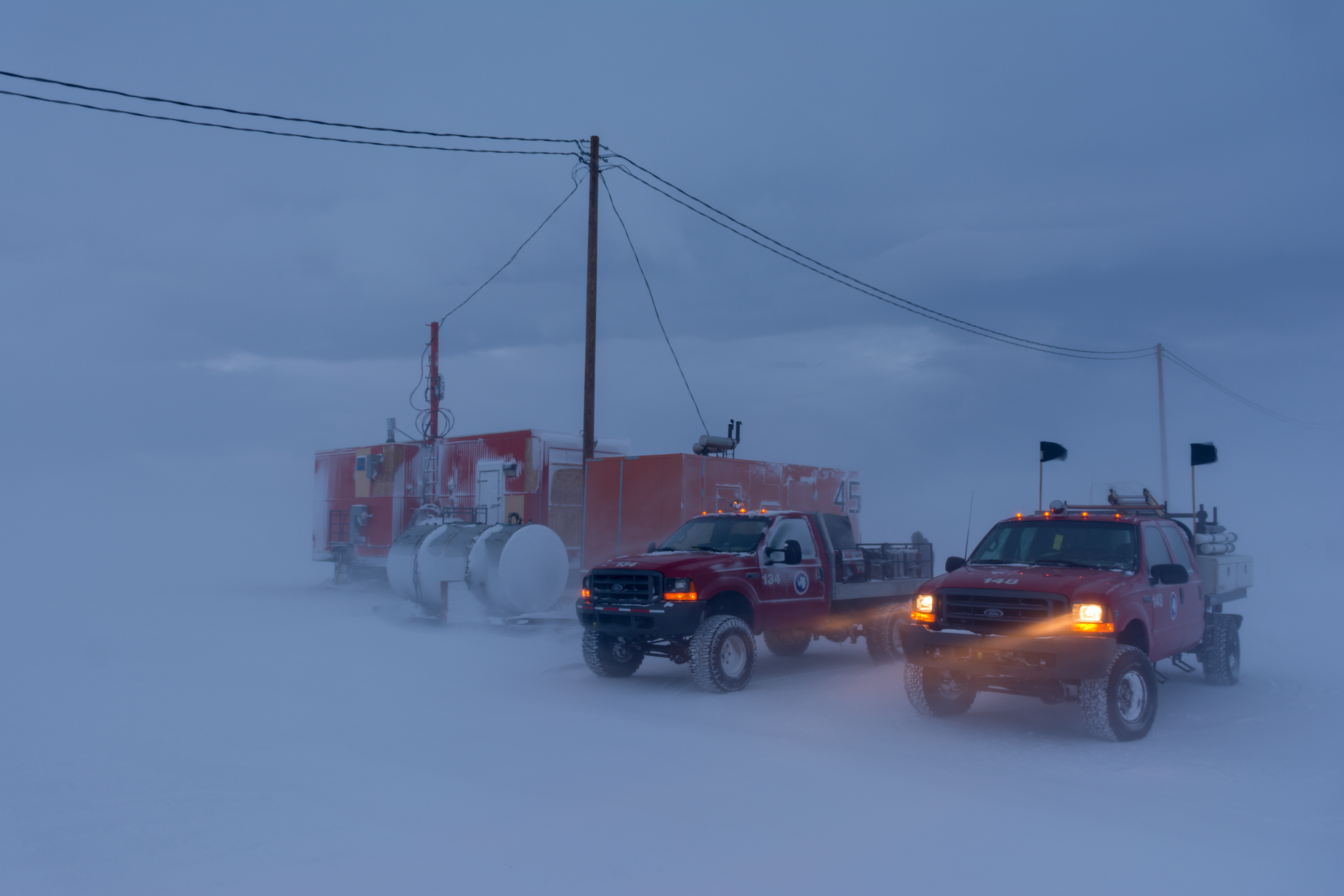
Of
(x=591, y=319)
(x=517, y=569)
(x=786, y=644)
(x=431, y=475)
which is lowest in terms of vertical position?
(x=786, y=644)

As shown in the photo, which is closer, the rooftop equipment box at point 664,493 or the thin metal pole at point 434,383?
the rooftop equipment box at point 664,493

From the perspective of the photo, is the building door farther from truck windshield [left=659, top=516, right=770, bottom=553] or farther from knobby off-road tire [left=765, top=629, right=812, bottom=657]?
truck windshield [left=659, top=516, right=770, bottom=553]

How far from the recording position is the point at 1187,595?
1039cm

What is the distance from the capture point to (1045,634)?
841cm

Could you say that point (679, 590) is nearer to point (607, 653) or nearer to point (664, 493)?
point (607, 653)

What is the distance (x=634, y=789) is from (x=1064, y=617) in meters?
4.17

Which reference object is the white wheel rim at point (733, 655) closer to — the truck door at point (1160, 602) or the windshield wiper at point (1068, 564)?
the windshield wiper at point (1068, 564)

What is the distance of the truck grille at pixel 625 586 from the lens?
37.1 ft

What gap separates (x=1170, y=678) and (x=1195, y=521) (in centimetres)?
212

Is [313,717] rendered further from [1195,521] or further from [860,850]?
[1195,521]

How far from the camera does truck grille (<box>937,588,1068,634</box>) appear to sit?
8.52m

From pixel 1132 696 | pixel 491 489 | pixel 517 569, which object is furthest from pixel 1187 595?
pixel 491 489

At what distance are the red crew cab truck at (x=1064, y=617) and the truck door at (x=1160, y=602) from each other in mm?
20

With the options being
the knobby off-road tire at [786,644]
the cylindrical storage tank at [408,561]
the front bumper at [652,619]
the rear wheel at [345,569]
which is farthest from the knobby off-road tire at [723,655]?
the rear wheel at [345,569]
